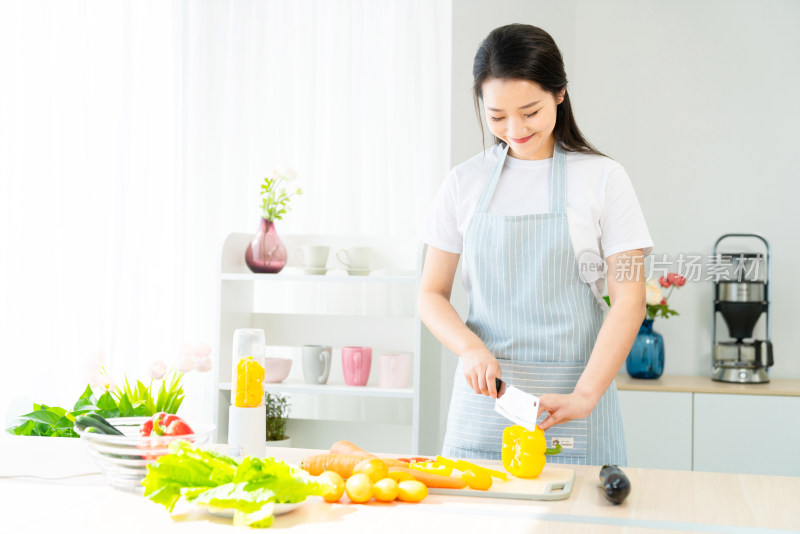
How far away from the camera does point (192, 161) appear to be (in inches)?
143

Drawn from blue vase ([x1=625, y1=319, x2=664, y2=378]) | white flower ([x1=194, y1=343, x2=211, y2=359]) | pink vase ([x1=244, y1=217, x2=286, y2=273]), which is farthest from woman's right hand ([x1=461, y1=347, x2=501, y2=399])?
blue vase ([x1=625, y1=319, x2=664, y2=378])

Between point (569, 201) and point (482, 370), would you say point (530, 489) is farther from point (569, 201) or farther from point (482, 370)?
point (569, 201)

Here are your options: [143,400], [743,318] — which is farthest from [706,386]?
[143,400]

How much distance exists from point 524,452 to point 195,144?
104 inches

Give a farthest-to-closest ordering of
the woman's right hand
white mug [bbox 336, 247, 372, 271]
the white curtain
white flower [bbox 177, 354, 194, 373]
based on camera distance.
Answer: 1. white mug [bbox 336, 247, 372, 271]
2. the white curtain
3. white flower [bbox 177, 354, 194, 373]
4. the woman's right hand

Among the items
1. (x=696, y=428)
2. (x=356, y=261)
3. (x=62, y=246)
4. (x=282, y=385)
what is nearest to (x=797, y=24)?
(x=696, y=428)

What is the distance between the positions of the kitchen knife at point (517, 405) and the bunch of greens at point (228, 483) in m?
0.45

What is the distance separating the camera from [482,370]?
1.63 m

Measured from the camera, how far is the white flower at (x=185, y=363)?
2.05m

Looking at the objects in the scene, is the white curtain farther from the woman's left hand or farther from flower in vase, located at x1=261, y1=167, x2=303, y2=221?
the woman's left hand

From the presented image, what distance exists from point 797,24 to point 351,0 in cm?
190

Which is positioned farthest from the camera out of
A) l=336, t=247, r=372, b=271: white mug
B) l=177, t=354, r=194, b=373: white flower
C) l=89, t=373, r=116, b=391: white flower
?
l=336, t=247, r=372, b=271: white mug

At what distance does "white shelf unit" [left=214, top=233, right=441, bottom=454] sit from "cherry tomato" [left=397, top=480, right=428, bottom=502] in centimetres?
186

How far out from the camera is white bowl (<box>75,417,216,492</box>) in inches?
52.9
